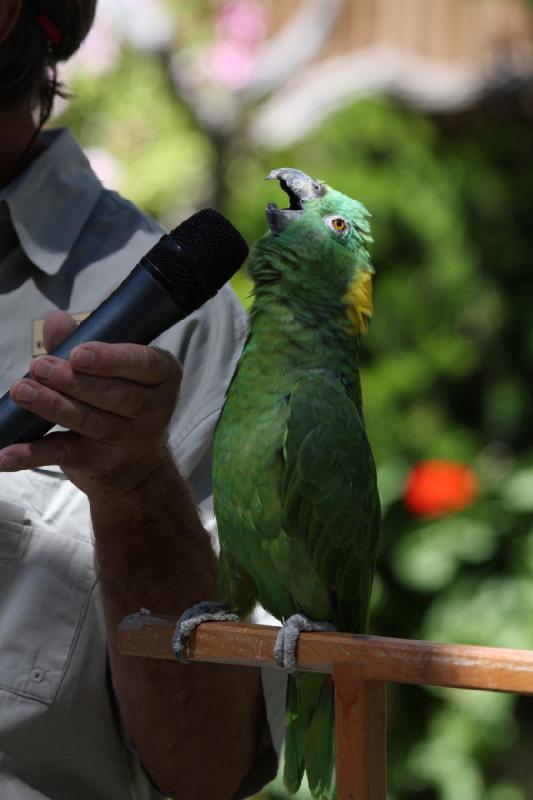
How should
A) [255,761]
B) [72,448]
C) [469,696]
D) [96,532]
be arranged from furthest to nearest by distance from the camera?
[469,696] < [255,761] < [96,532] < [72,448]

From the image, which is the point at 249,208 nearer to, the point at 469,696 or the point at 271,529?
the point at 469,696

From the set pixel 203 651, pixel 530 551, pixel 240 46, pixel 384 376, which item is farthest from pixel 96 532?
pixel 240 46

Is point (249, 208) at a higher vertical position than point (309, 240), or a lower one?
lower

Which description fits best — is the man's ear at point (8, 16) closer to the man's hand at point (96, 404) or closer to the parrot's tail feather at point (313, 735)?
the man's hand at point (96, 404)

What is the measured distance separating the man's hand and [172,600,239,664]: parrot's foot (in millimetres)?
164

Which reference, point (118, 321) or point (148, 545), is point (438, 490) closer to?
point (148, 545)

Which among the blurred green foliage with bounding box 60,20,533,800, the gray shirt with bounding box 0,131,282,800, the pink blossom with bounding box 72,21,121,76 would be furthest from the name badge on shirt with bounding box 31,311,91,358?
the pink blossom with bounding box 72,21,121,76

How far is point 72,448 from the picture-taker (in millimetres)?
1055

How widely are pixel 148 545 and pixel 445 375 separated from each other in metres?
2.42

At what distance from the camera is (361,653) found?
93cm

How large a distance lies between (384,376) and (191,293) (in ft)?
8.03

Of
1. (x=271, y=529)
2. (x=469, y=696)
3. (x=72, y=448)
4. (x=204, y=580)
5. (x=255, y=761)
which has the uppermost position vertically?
(x=72, y=448)

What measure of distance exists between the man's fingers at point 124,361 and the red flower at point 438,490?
2.22 meters

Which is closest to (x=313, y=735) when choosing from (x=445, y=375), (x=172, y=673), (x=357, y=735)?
(x=172, y=673)
